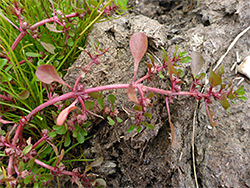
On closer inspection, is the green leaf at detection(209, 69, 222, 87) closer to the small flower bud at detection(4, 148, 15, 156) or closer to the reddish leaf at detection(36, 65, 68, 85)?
the reddish leaf at detection(36, 65, 68, 85)

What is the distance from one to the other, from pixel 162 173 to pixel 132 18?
1.23 meters

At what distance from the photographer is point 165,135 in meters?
1.50

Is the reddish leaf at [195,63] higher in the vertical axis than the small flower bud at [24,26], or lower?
lower

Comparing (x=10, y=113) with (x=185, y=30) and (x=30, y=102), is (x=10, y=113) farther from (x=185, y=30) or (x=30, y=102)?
(x=185, y=30)

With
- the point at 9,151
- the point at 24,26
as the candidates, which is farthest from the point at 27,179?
the point at 24,26

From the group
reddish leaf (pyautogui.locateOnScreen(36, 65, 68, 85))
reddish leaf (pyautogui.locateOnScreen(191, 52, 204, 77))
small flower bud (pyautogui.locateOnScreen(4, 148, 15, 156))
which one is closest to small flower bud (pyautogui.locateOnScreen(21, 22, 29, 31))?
reddish leaf (pyautogui.locateOnScreen(36, 65, 68, 85))

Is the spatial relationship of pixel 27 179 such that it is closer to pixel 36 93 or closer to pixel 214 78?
pixel 36 93

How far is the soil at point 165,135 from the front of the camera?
1419mm

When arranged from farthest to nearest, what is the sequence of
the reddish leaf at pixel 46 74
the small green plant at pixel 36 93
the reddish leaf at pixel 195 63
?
the reddish leaf at pixel 195 63
the small green plant at pixel 36 93
the reddish leaf at pixel 46 74

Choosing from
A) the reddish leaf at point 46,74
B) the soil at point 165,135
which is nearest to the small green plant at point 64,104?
the reddish leaf at point 46,74

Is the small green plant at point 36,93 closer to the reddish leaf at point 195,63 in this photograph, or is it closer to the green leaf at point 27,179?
the green leaf at point 27,179

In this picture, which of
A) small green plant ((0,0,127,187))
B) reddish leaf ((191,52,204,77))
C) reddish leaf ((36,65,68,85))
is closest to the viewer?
reddish leaf ((36,65,68,85))

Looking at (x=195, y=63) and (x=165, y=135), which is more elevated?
(x=195, y=63)

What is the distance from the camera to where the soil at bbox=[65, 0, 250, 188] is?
1419 millimetres
